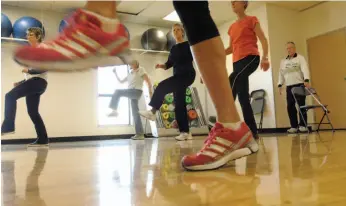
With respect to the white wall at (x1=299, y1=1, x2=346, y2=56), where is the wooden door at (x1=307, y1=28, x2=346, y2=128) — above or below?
below

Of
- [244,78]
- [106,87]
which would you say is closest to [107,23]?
[244,78]

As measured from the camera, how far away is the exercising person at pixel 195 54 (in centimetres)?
75

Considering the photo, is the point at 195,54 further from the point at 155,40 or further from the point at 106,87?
the point at 106,87

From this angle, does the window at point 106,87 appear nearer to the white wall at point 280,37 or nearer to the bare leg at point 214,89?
the white wall at point 280,37

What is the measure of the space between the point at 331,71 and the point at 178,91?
3.78 m

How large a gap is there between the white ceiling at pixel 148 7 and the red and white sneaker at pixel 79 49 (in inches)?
196

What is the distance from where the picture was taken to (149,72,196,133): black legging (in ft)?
10.5

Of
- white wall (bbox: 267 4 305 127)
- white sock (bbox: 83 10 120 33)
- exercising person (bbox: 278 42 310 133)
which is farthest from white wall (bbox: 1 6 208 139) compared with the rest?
white sock (bbox: 83 10 120 33)

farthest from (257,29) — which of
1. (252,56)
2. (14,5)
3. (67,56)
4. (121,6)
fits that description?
(14,5)

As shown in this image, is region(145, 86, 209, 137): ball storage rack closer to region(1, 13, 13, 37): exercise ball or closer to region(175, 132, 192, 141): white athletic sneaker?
region(175, 132, 192, 141): white athletic sneaker

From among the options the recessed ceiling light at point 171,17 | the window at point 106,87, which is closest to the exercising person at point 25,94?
the window at point 106,87

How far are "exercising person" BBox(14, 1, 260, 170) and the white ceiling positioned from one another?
487cm

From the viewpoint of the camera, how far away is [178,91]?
3480 millimetres

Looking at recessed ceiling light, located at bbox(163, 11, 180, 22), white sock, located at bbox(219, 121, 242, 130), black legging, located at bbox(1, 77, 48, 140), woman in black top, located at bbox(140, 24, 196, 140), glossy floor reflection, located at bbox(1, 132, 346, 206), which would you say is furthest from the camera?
recessed ceiling light, located at bbox(163, 11, 180, 22)
